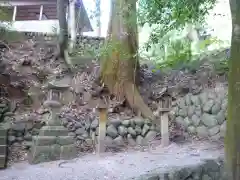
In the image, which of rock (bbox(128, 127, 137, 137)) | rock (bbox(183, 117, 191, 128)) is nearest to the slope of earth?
rock (bbox(183, 117, 191, 128))

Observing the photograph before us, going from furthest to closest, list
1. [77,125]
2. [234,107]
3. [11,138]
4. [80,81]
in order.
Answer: [80,81] < [77,125] < [11,138] < [234,107]

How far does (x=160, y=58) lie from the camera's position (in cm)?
Result: 946

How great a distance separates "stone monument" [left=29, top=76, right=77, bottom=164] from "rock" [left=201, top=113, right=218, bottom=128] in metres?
3.05

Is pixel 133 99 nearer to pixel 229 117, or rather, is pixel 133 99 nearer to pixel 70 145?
pixel 70 145

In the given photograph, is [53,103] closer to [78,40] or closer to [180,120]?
[180,120]

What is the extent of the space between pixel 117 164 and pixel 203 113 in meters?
2.78

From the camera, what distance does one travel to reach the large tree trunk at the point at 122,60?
22.9 feet

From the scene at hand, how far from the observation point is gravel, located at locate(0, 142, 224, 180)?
4139mm

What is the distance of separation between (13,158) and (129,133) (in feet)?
8.36

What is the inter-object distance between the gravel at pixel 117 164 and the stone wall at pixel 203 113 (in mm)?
462

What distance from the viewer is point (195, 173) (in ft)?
14.0

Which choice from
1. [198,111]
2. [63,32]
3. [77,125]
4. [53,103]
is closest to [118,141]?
[77,125]

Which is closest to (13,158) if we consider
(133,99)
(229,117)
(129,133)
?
(129,133)

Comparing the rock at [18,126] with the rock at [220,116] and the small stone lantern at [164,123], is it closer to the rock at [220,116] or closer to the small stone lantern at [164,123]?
the small stone lantern at [164,123]
